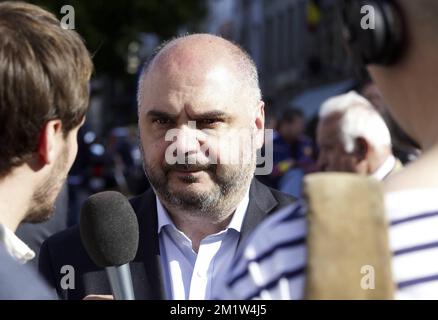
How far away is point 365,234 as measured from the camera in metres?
1.93

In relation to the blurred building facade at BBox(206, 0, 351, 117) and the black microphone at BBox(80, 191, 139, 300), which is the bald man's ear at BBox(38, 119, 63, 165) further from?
the blurred building facade at BBox(206, 0, 351, 117)

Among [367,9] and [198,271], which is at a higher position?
[367,9]

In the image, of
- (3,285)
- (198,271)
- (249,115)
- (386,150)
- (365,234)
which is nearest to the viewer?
(365,234)

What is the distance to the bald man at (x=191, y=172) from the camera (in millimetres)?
3625

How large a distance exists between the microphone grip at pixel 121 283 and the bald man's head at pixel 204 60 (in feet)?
4.19

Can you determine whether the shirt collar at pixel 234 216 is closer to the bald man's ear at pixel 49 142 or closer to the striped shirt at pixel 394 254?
the bald man's ear at pixel 49 142

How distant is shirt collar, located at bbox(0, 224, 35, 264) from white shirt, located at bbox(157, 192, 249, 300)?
920 millimetres

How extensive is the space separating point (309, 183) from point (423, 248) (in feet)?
0.76

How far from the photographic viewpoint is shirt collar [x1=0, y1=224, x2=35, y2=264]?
2.37 m

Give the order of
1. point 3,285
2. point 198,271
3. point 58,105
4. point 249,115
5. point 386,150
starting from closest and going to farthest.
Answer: point 3,285 → point 58,105 → point 198,271 → point 249,115 → point 386,150

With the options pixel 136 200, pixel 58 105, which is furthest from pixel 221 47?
pixel 58 105

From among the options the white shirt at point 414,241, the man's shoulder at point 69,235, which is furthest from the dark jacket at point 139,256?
the white shirt at point 414,241

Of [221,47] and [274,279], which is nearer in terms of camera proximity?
[274,279]

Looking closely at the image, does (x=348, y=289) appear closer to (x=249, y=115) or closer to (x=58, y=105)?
(x=58, y=105)
